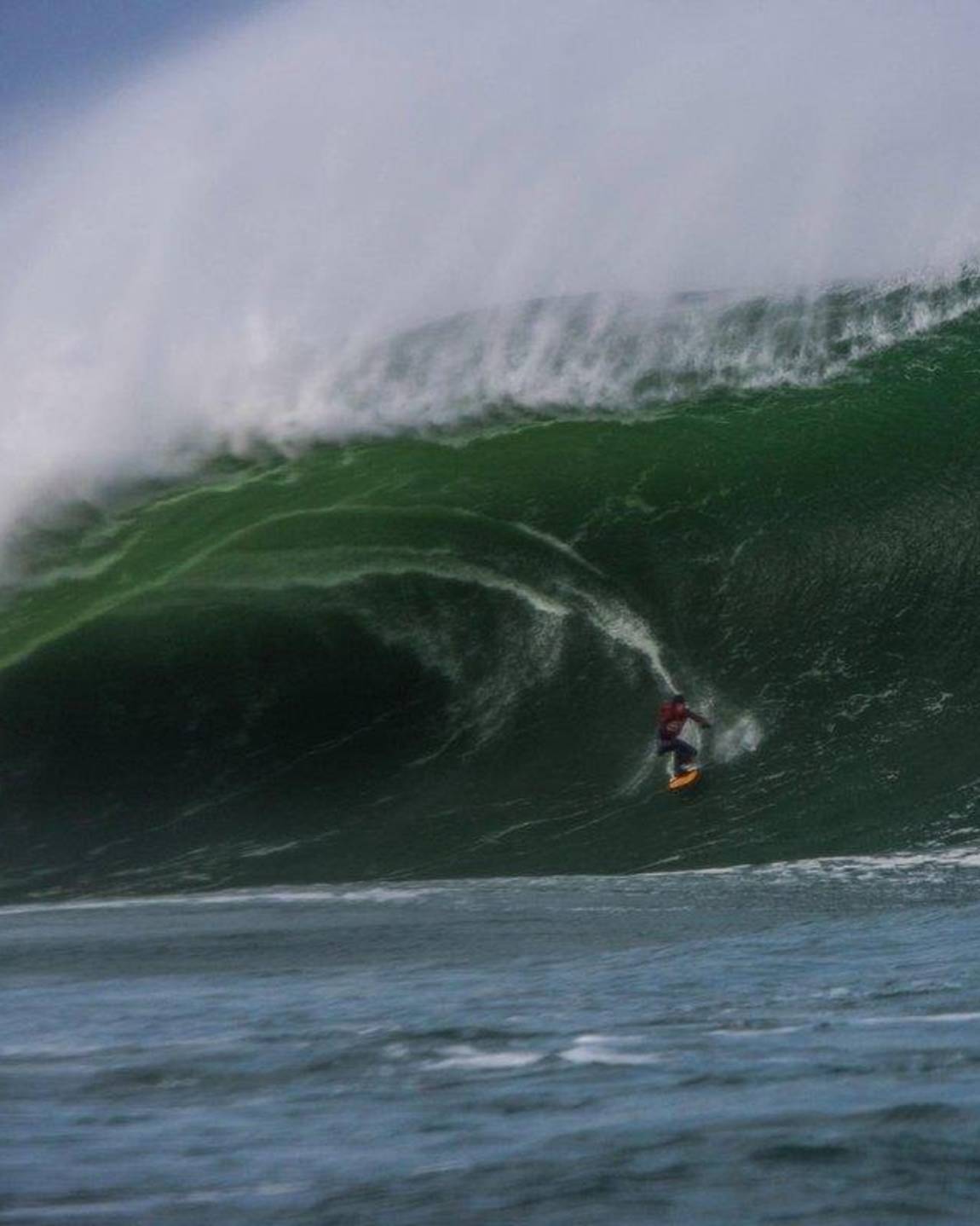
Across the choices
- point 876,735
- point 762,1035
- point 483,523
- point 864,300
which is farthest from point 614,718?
point 762,1035

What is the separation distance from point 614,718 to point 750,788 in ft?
4.16

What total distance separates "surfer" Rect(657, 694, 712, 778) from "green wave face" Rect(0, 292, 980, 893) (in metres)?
0.15

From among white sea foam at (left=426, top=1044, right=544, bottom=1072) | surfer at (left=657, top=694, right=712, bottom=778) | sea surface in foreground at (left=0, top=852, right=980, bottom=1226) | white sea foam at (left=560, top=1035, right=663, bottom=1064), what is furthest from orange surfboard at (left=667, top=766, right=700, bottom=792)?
white sea foam at (left=426, top=1044, right=544, bottom=1072)

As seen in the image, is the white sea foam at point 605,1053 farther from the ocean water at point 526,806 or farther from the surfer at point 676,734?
the surfer at point 676,734

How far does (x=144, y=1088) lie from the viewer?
4117 mm

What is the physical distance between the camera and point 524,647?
13.4 m

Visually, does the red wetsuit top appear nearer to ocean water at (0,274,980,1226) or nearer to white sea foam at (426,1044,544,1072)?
ocean water at (0,274,980,1226)

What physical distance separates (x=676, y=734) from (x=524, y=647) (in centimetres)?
183

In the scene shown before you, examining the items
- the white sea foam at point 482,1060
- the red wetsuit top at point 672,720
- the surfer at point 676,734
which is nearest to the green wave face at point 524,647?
the surfer at point 676,734

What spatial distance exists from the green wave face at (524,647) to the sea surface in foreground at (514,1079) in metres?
3.94

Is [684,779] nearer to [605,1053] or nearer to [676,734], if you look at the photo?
[676,734]

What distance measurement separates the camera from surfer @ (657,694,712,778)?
1189 centimetres

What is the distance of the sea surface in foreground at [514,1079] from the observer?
3020 millimetres

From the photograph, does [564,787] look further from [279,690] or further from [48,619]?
[48,619]
